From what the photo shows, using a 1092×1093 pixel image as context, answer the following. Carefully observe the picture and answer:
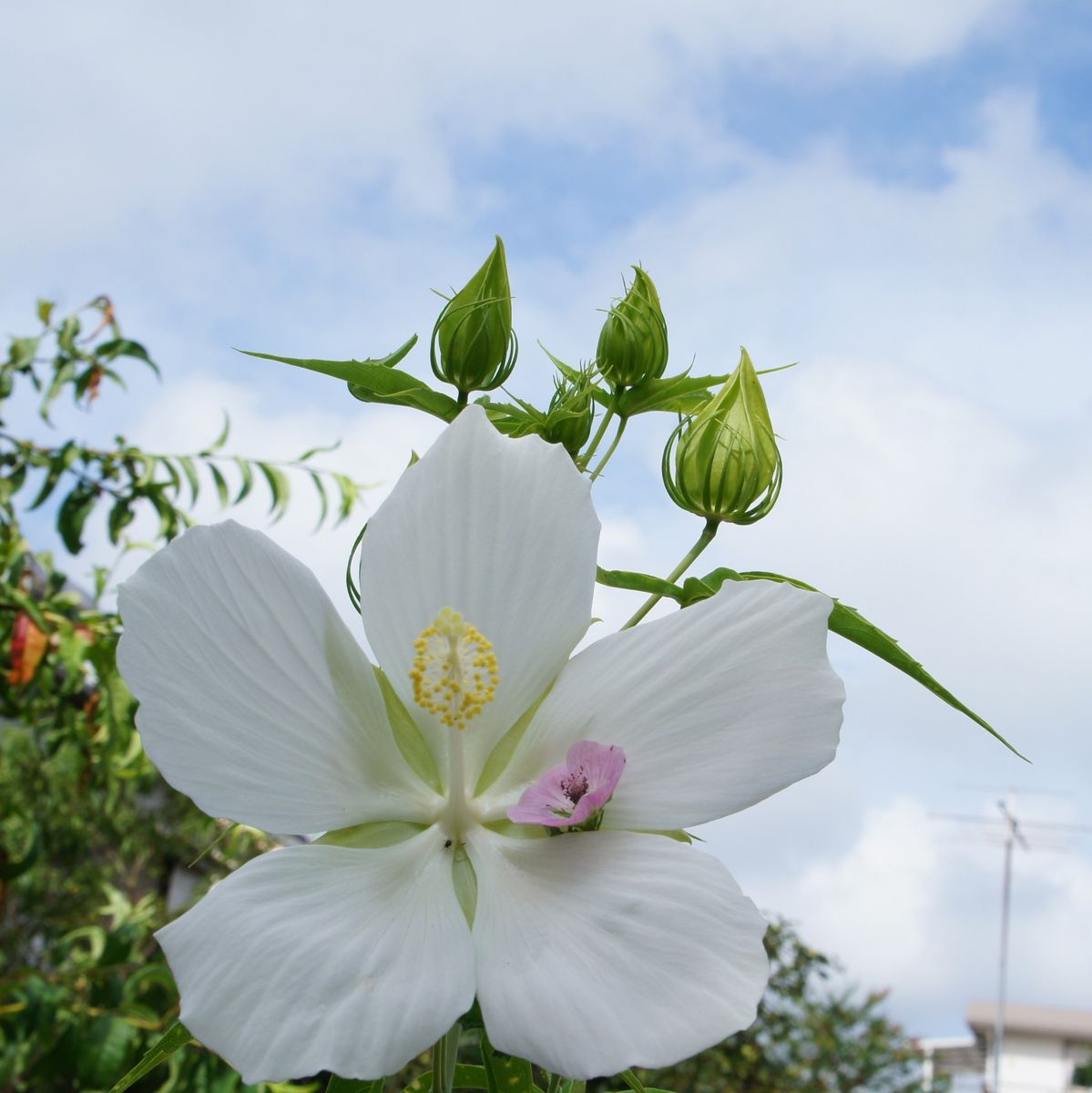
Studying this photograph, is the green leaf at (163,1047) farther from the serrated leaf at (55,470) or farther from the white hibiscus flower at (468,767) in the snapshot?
the serrated leaf at (55,470)

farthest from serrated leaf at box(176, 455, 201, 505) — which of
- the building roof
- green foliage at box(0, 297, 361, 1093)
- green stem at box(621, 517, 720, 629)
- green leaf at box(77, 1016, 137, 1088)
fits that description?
the building roof

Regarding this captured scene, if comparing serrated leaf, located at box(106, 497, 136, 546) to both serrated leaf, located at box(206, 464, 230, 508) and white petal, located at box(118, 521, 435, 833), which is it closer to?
serrated leaf, located at box(206, 464, 230, 508)

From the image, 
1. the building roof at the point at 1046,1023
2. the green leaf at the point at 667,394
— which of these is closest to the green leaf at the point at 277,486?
the green leaf at the point at 667,394

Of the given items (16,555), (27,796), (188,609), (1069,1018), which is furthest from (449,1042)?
(1069,1018)

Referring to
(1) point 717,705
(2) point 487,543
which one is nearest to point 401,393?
(2) point 487,543

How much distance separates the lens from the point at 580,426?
638 millimetres

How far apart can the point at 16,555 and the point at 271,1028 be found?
5.20 feet

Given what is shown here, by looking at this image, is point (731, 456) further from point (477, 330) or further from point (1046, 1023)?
point (1046, 1023)

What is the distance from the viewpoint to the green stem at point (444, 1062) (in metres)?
0.50

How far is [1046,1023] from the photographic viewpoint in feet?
61.2

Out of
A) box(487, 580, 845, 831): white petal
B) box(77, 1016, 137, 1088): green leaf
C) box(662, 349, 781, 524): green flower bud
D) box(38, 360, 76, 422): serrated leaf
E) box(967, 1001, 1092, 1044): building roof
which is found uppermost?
box(967, 1001, 1092, 1044): building roof

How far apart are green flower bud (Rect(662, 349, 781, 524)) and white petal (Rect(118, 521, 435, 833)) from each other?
20cm

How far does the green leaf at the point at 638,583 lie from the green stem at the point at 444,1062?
0.21m

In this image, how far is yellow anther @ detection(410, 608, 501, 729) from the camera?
20.0 inches
